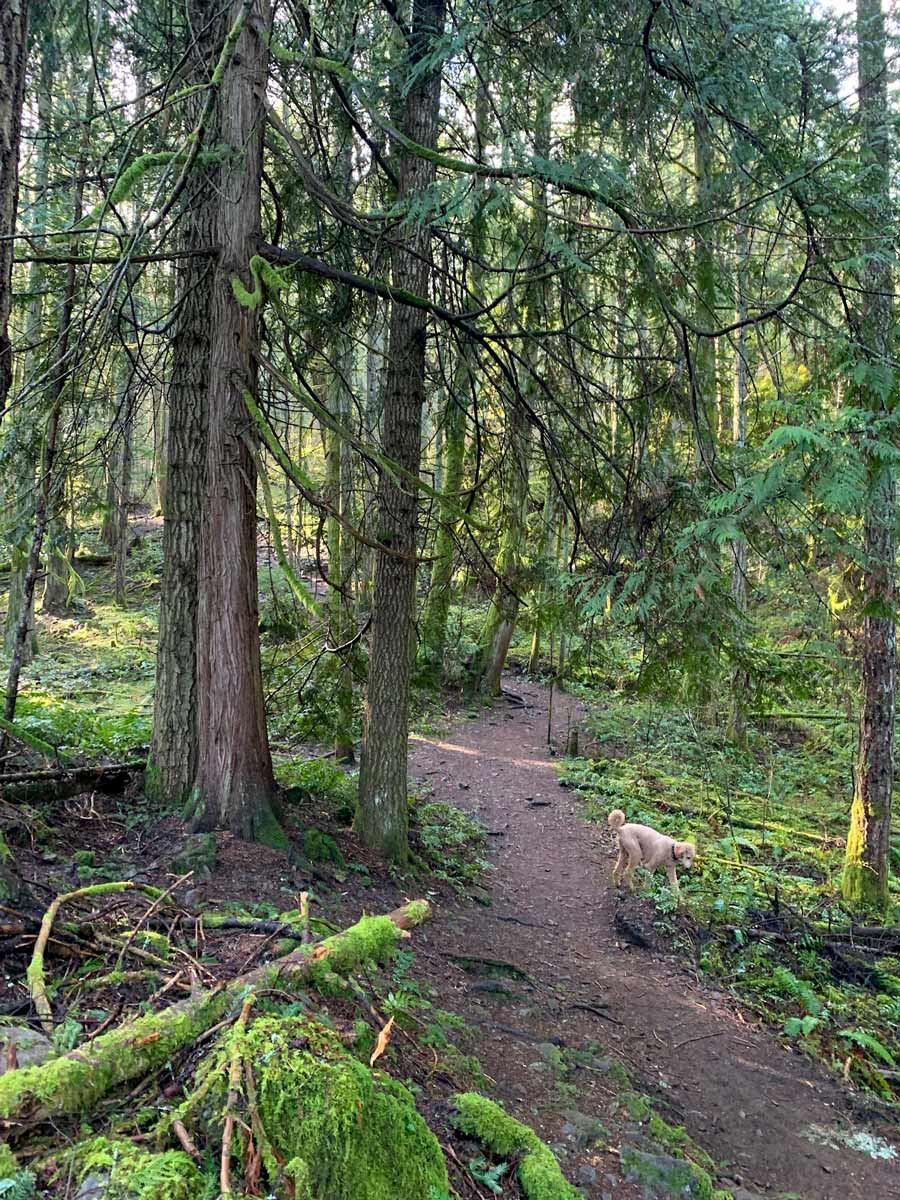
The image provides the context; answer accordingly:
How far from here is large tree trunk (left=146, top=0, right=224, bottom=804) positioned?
5.84 meters

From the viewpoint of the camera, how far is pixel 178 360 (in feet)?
19.3

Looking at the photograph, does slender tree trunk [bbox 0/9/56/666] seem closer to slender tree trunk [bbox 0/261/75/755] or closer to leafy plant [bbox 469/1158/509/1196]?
slender tree trunk [bbox 0/261/75/755]

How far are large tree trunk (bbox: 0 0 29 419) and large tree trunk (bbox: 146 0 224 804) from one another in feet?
8.42

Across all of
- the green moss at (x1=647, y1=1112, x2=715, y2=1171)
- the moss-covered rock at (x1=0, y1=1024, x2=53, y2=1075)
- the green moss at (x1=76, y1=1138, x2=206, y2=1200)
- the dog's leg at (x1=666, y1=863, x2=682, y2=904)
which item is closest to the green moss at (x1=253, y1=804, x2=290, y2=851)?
the green moss at (x1=647, y1=1112, x2=715, y2=1171)

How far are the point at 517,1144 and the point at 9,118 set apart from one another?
4685 mm

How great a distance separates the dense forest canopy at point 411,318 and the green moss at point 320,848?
0.31 m

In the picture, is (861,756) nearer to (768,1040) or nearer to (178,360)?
(768,1040)

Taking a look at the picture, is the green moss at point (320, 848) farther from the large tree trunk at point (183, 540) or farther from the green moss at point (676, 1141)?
the green moss at point (676, 1141)

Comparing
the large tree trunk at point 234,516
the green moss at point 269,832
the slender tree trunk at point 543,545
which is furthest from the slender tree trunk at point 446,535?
the green moss at point 269,832

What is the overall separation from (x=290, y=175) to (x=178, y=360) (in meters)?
2.10

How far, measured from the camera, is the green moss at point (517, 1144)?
2.68 m

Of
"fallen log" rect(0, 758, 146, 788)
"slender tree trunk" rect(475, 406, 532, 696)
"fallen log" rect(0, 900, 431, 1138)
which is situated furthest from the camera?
"slender tree trunk" rect(475, 406, 532, 696)

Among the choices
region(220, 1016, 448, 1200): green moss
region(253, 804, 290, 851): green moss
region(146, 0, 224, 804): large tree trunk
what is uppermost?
region(146, 0, 224, 804): large tree trunk

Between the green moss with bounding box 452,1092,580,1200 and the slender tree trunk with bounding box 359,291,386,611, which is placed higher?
the slender tree trunk with bounding box 359,291,386,611
